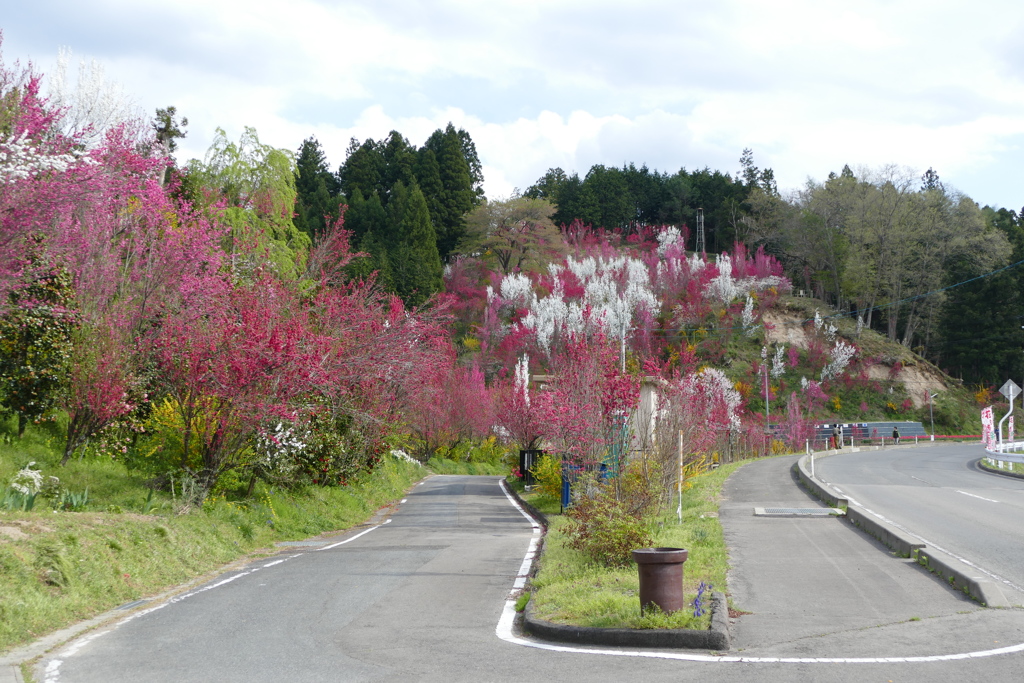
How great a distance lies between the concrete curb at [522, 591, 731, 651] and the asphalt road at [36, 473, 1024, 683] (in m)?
0.16

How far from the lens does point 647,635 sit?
288 inches

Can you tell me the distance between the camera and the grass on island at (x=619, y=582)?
7.67 m

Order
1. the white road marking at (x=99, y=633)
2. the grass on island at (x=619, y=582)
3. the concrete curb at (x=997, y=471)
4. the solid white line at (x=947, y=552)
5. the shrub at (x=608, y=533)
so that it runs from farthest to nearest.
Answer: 1. the concrete curb at (x=997, y=471)
2. the shrub at (x=608, y=533)
3. the solid white line at (x=947, y=552)
4. the grass on island at (x=619, y=582)
5. the white road marking at (x=99, y=633)

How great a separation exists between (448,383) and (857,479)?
1010 inches

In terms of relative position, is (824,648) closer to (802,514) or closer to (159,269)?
(802,514)

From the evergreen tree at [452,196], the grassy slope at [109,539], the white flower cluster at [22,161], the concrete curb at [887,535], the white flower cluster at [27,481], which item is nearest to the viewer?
the grassy slope at [109,539]

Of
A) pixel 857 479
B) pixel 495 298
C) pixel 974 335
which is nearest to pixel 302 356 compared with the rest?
pixel 857 479

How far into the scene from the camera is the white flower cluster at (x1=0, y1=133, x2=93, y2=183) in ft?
38.6

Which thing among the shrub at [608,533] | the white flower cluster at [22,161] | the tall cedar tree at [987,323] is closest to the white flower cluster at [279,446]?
the white flower cluster at [22,161]

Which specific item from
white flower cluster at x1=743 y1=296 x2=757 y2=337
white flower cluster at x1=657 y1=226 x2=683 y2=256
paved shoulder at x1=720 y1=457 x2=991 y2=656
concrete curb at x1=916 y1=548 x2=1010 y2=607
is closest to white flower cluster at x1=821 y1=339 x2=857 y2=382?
white flower cluster at x1=743 y1=296 x2=757 y2=337

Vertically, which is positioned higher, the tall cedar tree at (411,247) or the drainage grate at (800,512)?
the tall cedar tree at (411,247)

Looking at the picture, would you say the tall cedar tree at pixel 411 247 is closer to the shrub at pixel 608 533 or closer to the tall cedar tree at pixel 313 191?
the tall cedar tree at pixel 313 191

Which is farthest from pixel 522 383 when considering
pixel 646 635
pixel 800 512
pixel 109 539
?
pixel 646 635

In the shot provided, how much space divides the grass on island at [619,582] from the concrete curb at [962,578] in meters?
2.42
